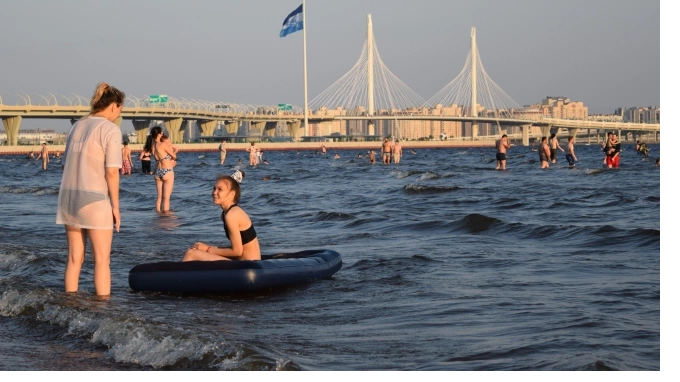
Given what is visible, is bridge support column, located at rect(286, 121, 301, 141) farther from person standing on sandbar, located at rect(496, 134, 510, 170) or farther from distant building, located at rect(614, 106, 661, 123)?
person standing on sandbar, located at rect(496, 134, 510, 170)

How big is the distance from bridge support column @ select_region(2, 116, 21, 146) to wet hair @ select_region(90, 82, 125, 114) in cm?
8327

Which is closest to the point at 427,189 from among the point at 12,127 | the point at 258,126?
the point at 12,127

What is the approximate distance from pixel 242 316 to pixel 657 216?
797cm

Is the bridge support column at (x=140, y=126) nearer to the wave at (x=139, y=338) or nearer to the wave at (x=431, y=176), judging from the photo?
the wave at (x=431, y=176)

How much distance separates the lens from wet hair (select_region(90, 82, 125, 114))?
5.84 metres

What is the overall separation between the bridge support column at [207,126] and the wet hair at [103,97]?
103914 mm

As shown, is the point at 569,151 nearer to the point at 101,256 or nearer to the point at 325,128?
the point at 101,256

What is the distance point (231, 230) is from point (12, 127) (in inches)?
3286

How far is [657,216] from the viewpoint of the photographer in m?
12.3

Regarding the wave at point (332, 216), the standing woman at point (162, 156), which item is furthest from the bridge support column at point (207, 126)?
the wave at point (332, 216)

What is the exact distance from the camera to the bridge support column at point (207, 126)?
10931 cm

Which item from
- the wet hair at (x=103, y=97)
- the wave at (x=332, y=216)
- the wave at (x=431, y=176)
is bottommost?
the wave at (x=431, y=176)

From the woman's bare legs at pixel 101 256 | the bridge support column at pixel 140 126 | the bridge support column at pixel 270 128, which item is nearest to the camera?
the woman's bare legs at pixel 101 256

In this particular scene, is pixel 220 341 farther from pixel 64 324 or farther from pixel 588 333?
pixel 588 333
